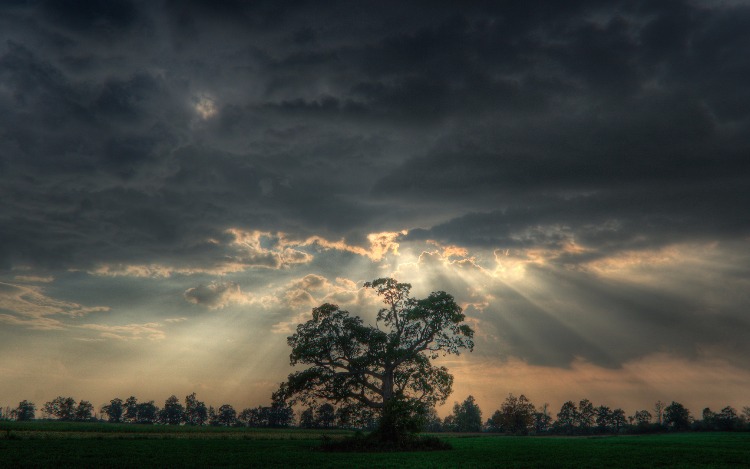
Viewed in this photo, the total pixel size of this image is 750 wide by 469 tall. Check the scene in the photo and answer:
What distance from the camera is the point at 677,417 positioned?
156250mm

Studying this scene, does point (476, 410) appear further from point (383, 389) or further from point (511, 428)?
point (383, 389)

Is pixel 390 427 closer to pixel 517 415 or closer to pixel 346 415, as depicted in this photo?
pixel 346 415

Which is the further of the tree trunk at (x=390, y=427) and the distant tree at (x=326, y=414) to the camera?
the distant tree at (x=326, y=414)

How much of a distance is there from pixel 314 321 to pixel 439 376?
1775 cm

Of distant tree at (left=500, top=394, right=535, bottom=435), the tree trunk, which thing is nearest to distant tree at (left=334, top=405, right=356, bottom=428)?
the tree trunk

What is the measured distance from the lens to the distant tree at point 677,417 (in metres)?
153

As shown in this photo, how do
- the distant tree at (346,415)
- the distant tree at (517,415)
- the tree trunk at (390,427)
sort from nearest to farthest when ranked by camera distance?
the tree trunk at (390,427) < the distant tree at (346,415) < the distant tree at (517,415)

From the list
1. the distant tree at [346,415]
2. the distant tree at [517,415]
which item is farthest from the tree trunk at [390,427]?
the distant tree at [517,415]

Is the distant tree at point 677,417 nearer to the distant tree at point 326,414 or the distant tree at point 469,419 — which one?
the distant tree at point 469,419

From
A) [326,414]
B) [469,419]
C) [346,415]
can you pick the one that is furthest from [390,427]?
[469,419]

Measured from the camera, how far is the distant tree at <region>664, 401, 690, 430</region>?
153m

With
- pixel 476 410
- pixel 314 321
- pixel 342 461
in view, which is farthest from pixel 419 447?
pixel 476 410

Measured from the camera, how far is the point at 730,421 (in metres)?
131

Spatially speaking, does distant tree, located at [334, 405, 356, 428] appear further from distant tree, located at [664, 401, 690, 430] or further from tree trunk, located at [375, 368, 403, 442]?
distant tree, located at [664, 401, 690, 430]
